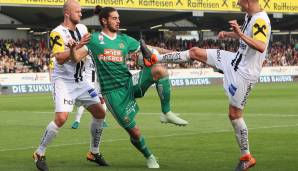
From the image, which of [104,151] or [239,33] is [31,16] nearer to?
[104,151]

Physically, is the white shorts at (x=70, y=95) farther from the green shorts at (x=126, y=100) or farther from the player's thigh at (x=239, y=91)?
the player's thigh at (x=239, y=91)

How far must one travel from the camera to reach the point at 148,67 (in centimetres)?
1087

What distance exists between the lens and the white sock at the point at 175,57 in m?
10.8

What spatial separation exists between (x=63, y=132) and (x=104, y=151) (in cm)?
431

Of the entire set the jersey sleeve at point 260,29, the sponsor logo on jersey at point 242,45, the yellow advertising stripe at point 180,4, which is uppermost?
the jersey sleeve at point 260,29

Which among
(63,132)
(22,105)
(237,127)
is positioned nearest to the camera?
(237,127)

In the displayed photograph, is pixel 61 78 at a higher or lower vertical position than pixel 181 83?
higher

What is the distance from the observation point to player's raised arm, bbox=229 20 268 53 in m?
10.0

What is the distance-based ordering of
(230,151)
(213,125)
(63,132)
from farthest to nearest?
(213,125)
(63,132)
(230,151)

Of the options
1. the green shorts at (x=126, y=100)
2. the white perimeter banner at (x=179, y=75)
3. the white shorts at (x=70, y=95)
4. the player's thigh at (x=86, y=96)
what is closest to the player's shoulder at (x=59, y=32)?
the white shorts at (x=70, y=95)

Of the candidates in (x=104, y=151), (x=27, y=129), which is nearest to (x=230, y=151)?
(x=104, y=151)

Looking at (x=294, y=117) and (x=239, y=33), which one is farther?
(x=294, y=117)

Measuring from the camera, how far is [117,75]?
11.2 metres

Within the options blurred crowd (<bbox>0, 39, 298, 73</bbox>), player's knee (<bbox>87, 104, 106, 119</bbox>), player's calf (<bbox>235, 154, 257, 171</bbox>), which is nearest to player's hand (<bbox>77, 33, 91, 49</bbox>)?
player's knee (<bbox>87, 104, 106, 119</bbox>)
